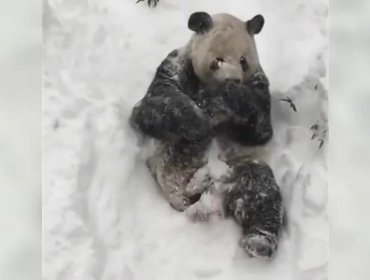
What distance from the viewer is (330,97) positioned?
1033mm

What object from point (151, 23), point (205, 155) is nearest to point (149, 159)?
point (205, 155)

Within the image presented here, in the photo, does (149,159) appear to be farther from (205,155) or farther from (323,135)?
(323,135)

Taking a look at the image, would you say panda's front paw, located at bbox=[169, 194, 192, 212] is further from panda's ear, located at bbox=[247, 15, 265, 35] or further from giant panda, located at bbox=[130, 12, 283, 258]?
panda's ear, located at bbox=[247, 15, 265, 35]

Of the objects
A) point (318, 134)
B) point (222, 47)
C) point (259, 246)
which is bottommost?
point (259, 246)

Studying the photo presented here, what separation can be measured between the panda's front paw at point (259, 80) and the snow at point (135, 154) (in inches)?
0.5

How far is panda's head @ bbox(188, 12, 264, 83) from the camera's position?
0.98 m

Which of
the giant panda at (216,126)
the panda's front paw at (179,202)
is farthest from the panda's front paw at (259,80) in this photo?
the panda's front paw at (179,202)

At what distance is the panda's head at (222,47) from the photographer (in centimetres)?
98

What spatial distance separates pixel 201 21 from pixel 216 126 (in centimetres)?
13

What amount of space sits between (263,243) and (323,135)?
0.16 metres

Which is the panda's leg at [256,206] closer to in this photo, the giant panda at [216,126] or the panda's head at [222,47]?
the giant panda at [216,126]

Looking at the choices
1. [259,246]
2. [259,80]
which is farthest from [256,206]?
[259,80]

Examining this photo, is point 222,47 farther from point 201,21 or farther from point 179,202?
point 179,202

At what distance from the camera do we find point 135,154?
991 millimetres
